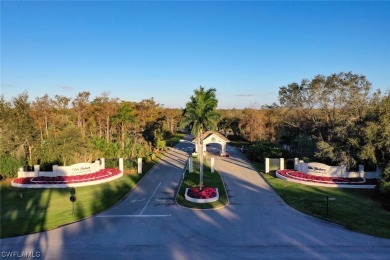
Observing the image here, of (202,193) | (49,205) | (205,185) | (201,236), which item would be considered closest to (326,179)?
(205,185)

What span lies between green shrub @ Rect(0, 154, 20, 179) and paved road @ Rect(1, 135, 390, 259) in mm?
14777

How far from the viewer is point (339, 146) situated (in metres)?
29.5

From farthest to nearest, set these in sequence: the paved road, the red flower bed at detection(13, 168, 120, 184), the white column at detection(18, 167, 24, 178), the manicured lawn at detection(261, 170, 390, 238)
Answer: the white column at detection(18, 167, 24, 178), the red flower bed at detection(13, 168, 120, 184), the manicured lawn at detection(261, 170, 390, 238), the paved road

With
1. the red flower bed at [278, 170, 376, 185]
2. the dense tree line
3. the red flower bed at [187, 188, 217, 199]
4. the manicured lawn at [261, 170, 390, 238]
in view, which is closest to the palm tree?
the red flower bed at [187, 188, 217, 199]

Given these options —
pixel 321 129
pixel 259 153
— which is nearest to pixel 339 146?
pixel 321 129

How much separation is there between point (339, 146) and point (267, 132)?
27.9 meters

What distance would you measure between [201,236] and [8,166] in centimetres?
2322

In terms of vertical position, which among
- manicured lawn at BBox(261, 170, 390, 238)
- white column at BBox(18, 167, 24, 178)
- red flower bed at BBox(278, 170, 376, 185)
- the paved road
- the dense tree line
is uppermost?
the dense tree line

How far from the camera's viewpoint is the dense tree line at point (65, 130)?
101 feet

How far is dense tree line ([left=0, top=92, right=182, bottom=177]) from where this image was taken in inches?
1216

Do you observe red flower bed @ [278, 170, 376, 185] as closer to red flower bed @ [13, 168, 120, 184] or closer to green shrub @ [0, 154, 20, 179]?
red flower bed @ [13, 168, 120, 184]

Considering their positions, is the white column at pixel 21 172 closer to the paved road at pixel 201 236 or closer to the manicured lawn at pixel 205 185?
the paved road at pixel 201 236

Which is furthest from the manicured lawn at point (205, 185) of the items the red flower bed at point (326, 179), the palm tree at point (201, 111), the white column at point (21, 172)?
the white column at point (21, 172)

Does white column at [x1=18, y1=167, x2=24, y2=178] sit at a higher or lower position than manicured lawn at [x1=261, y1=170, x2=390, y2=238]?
higher
